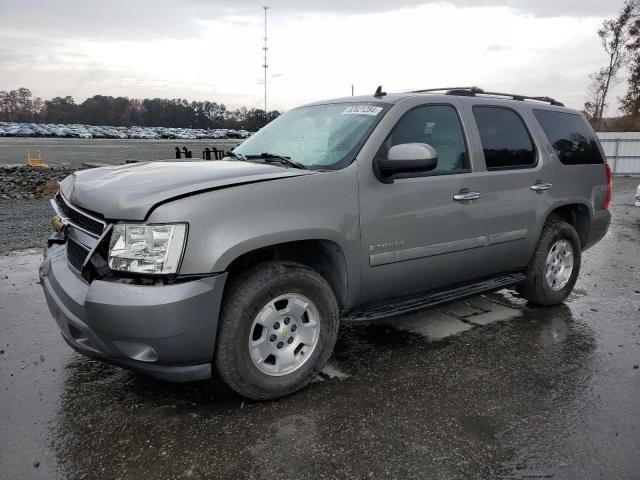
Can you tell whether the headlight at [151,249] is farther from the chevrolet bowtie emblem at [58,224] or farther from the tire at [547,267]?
the tire at [547,267]

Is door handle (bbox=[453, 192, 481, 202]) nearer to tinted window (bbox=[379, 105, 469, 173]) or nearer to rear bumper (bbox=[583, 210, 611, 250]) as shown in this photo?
tinted window (bbox=[379, 105, 469, 173])

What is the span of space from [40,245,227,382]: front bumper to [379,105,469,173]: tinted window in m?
1.78

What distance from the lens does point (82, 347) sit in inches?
119

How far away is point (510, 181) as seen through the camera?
14.3 feet

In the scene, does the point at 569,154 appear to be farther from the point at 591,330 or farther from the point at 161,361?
the point at 161,361

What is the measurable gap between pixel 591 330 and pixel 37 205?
35.9 ft

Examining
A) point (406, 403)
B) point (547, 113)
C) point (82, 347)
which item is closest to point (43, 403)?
point (82, 347)

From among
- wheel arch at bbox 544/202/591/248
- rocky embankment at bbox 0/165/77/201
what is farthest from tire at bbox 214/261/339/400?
rocky embankment at bbox 0/165/77/201

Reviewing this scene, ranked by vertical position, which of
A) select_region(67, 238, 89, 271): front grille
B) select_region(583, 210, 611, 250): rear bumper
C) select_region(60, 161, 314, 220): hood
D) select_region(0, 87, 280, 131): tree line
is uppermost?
select_region(0, 87, 280, 131): tree line

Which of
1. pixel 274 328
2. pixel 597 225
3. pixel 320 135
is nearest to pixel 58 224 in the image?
pixel 274 328

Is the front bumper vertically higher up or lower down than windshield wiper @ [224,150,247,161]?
lower down

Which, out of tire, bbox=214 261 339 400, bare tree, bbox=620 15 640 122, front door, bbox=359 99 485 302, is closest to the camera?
tire, bbox=214 261 339 400

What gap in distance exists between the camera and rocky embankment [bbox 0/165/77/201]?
41.8ft

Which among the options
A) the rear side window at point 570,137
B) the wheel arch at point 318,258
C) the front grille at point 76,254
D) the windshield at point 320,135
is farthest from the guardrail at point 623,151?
the front grille at point 76,254
